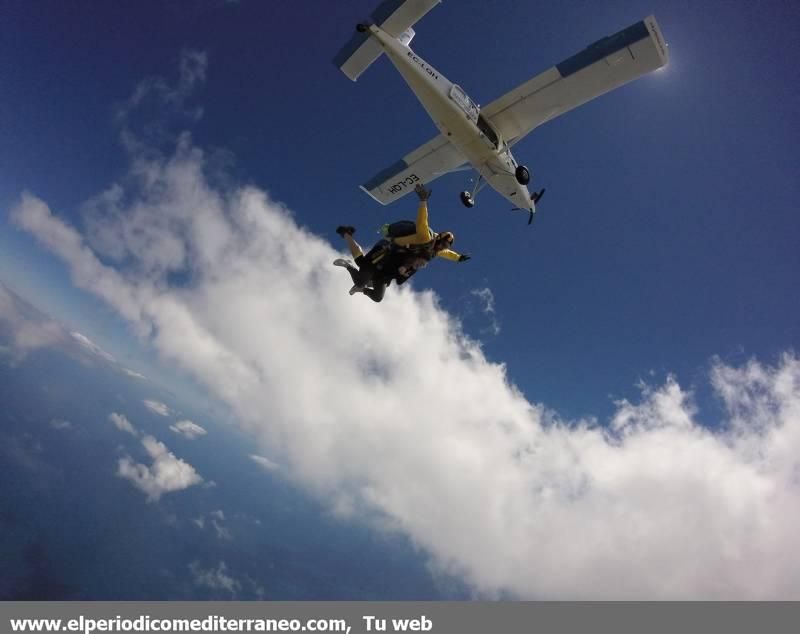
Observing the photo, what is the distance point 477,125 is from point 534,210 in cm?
453

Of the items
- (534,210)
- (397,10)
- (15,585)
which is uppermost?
(397,10)

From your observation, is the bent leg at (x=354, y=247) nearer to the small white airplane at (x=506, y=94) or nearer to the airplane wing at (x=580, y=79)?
the small white airplane at (x=506, y=94)

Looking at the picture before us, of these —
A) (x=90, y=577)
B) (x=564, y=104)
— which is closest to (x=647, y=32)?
(x=564, y=104)

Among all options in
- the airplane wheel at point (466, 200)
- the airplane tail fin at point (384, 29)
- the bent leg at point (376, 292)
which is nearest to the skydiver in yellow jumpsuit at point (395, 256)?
the bent leg at point (376, 292)

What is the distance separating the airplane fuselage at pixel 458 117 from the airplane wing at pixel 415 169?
2003mm

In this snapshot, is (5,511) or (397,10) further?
(5,511)

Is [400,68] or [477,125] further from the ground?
[400,68]

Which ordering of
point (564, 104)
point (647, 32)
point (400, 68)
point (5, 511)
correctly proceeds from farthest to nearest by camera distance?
point (5, 511) < point (564, 104) < point (400, 68) < point (647, 32)

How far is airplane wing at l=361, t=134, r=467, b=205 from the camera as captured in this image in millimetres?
18188

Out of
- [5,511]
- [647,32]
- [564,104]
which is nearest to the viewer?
[647,32]

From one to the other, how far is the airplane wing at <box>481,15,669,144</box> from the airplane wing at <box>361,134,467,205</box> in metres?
2.52

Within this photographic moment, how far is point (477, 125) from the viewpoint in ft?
49.3

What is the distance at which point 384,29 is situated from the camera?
14.0 m
